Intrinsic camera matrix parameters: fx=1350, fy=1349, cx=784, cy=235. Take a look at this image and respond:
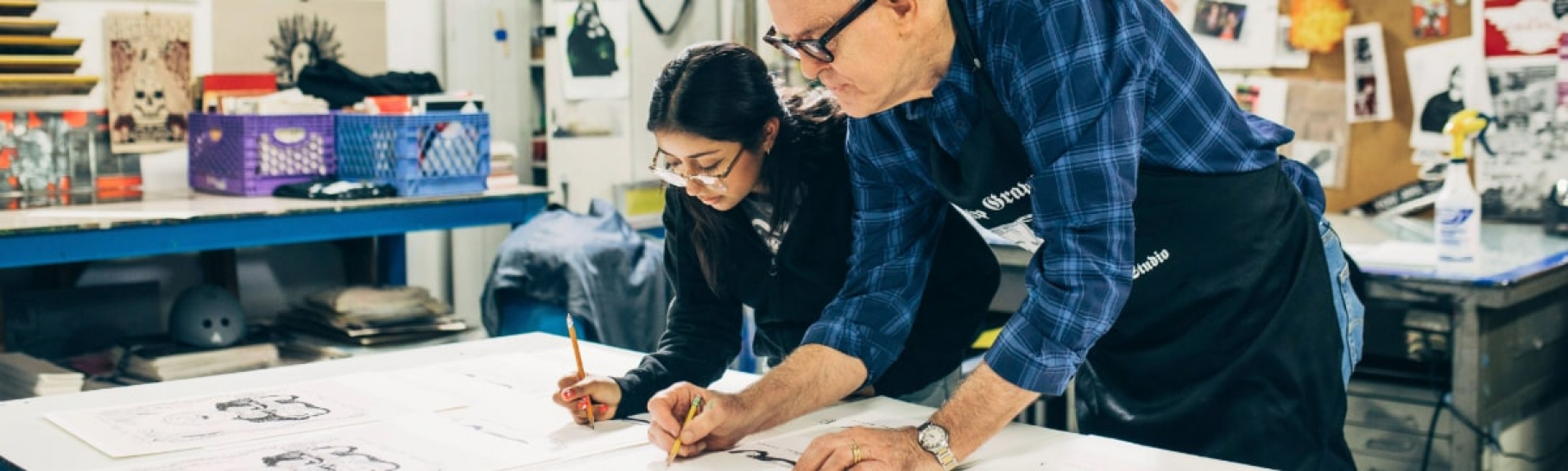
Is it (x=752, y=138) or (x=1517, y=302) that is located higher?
(x=752, y=138)

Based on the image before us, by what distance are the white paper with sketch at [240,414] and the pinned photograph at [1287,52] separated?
2.36 metres

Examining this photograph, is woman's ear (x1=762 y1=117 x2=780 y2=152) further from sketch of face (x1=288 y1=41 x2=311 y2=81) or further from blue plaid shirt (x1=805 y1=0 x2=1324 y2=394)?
sketch of face (x1=288 y1=41 x2=311 y2=81)

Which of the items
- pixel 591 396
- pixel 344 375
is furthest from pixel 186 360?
pixel 591 396

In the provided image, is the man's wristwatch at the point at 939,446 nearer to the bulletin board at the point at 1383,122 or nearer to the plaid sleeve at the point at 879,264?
the plaid sleeve at the point at 879,264

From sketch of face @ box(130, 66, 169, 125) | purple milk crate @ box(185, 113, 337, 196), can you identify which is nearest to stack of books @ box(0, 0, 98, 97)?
sketch of face @ box(130, 66, 169, 125)

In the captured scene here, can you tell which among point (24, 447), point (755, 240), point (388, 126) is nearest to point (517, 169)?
point (388, 126)

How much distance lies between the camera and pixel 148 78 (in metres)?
3.47

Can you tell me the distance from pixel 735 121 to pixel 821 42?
0.41 metres

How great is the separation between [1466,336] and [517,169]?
3.05 m

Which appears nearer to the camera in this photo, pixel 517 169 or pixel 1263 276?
pixel 1263 276

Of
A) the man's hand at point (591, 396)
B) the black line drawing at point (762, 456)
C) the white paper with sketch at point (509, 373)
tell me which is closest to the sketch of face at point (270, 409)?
the white paper with sketch at point (509, 373)

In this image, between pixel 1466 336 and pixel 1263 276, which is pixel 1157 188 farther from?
pixel 1466 336

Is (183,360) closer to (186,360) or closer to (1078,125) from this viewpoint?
(186,360)

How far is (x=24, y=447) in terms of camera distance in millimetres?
1392
